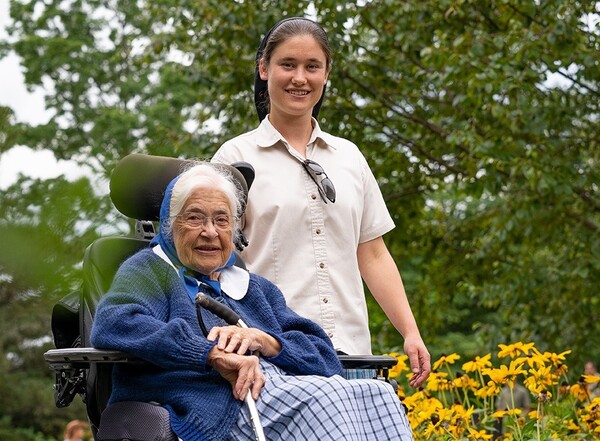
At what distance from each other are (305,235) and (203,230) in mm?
334

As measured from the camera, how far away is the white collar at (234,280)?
2.76 m

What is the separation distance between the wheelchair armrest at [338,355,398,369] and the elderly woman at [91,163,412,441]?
0.30 feet

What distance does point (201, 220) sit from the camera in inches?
107

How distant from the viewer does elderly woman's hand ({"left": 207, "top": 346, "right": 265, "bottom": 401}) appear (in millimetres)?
2465

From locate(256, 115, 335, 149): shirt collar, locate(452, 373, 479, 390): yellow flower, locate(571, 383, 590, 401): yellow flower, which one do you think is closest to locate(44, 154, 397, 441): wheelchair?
locate(256, 115, 335, 149): shirt collar

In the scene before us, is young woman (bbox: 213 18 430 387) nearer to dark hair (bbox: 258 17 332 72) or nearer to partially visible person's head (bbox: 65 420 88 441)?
dark hair (bbox: 258 17 332 72)

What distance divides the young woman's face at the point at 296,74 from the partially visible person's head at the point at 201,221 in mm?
335

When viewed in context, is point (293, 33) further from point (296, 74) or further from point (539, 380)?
point (539, 380)

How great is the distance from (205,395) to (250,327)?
0.89 ft

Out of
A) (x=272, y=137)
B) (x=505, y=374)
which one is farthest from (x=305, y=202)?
(x=505, y=374)

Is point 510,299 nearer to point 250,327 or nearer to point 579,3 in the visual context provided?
point 579,3

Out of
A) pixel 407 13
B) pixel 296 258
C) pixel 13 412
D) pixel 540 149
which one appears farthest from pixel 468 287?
pixel 13 412

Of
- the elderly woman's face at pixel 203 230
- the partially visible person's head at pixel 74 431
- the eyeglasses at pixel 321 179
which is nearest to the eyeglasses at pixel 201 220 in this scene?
the elderly woman's face at pixel 203 230

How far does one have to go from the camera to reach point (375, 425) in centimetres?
253
